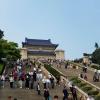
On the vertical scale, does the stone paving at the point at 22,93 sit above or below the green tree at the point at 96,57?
below

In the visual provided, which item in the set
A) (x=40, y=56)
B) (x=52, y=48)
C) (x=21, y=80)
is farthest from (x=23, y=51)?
(x=21, y=80)

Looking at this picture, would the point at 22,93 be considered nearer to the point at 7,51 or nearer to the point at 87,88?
the point at 87,88

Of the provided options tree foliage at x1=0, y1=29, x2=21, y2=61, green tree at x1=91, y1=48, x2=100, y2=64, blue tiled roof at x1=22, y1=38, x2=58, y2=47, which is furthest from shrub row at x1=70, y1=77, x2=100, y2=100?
blue tiled roof at x1=22, y1=38, x2=58, y2=47

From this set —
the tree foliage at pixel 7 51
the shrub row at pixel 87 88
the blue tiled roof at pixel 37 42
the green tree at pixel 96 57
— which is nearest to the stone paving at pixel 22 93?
the shrub row at pixel 87 88

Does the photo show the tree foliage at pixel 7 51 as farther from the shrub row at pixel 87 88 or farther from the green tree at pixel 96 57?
the shrub row at pixel 87 88

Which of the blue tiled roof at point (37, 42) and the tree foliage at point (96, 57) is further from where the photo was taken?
the blue tiled roof at point (37, 42)

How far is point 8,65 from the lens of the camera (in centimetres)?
5919

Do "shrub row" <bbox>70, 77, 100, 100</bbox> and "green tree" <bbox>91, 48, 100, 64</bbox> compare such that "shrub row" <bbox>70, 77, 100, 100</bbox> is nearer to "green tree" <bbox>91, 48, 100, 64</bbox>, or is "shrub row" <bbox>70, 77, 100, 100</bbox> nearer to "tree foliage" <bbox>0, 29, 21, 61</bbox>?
"tree foliage" <bbox>0, 29, 21, 61</bbox>

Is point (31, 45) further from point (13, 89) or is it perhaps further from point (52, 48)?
point (13, 89)

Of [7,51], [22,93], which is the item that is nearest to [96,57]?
[7,51]

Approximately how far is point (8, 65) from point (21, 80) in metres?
23.1

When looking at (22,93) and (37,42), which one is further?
(37,42)

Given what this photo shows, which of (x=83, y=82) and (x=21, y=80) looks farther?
(x=83, y=82)

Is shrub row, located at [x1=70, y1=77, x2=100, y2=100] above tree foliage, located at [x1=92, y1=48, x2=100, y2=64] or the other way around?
the other way around
